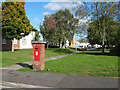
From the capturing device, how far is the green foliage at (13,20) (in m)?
19.4

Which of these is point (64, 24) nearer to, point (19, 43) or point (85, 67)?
point (19, 43)

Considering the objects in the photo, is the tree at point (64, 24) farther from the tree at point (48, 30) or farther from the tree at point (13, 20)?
the tree at point (13, 20)

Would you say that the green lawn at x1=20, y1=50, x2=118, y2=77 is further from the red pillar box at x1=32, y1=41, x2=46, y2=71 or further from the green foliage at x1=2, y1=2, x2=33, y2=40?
the green foliage at x1=2, y1=2, x2=33, y2=40

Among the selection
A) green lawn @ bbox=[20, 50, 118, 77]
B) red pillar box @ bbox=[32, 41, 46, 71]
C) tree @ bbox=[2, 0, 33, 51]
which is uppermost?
tree @ bbox=[2, 0, 33, 51]

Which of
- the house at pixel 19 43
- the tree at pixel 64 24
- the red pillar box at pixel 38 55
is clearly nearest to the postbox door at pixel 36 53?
the red pillar box at pixel 38 55

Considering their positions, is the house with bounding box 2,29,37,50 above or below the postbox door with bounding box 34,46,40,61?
above

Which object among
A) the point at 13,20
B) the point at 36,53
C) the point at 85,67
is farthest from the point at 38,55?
the point at 13,20

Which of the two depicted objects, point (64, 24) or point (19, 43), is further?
point (64, 24)

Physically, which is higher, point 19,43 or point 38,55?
point 19,43

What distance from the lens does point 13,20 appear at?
65.6ft

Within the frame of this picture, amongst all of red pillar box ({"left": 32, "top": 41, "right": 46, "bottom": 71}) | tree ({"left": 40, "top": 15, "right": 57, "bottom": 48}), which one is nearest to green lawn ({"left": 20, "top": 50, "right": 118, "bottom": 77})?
red pillar box ({"left": 32, "top": 41, "right": 46, "bottom": 71})

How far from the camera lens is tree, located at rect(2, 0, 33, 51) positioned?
19406 mm

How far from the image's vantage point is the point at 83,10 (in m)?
23.4

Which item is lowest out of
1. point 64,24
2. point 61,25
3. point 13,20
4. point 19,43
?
point 19,43
